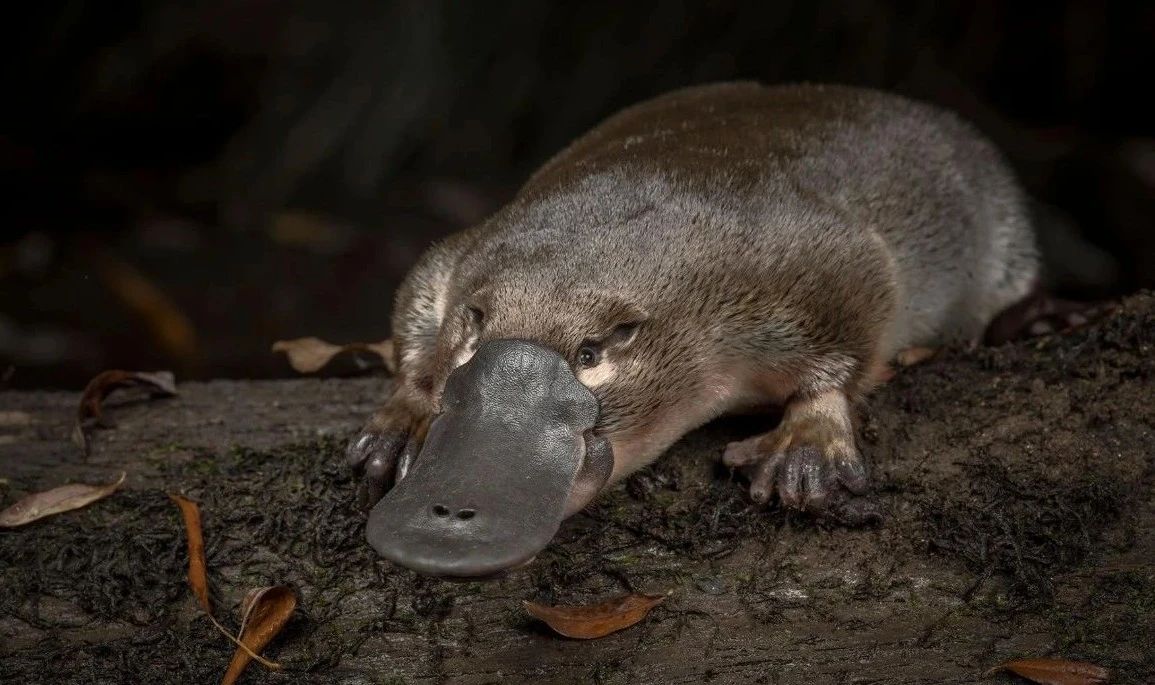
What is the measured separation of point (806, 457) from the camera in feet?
8.29

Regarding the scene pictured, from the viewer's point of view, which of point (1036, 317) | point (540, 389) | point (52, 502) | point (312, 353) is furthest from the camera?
point (1036, 317)

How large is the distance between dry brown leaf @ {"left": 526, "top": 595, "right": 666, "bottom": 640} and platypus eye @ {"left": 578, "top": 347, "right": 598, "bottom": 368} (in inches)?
16.9

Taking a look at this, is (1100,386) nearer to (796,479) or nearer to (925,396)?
(925,396)

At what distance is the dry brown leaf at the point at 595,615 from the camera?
7.27 feet

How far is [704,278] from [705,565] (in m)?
0.56

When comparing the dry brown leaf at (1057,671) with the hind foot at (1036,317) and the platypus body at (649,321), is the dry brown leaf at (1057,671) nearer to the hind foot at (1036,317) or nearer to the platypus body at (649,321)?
the platypus body at (649,321)

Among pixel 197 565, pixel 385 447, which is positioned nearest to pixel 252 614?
pixel 197 565

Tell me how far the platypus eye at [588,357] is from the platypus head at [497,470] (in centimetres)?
10

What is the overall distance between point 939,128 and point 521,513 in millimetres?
2190

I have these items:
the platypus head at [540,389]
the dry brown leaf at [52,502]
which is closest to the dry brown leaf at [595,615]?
the platypus head at [540,389]

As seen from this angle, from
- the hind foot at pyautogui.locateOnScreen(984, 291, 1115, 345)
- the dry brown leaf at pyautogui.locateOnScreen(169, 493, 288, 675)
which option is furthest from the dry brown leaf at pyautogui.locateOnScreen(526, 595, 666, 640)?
the hind foot at pyautogui.locateOnScreen(984, 291, 1115, 345)

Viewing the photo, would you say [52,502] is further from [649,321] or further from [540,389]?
[649,321]

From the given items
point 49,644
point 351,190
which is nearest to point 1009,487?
point 49,644

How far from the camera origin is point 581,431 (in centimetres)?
217
